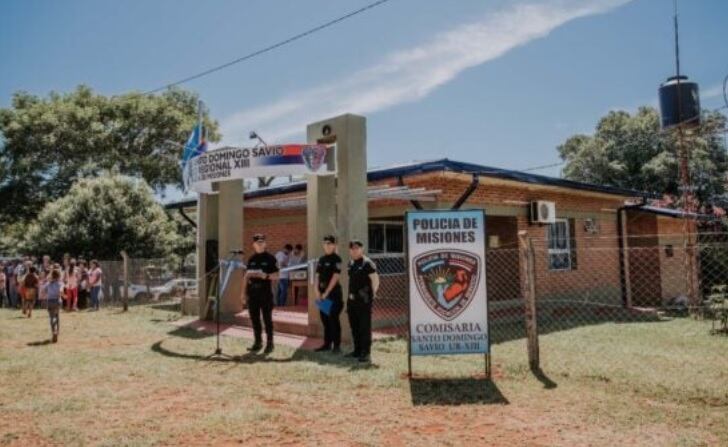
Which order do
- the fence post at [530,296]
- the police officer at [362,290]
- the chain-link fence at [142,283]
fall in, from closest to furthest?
the fence post at [530,296] < the police officer at [362,290] < the chain-link fence at [142,283]

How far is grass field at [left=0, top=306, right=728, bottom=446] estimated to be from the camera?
4902 millimetres

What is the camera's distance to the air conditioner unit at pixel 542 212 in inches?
566

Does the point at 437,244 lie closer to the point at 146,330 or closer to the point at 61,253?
the point at 146,330

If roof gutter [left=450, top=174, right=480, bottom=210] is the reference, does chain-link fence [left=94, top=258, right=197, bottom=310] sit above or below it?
below

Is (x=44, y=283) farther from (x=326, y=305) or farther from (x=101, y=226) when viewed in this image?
(x=326, y=305)

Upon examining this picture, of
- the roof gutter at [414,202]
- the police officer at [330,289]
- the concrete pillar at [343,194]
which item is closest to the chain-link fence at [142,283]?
the roof gutter at [414,202]

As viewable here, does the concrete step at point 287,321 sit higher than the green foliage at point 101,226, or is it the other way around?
the green foliage at point 101,226

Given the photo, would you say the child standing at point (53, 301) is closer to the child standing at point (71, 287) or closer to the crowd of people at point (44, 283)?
the crowd of people at point (44, 283)

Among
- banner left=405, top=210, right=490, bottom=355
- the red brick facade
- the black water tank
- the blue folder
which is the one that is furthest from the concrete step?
the black water tank

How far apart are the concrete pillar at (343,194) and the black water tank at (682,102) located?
9.30 m

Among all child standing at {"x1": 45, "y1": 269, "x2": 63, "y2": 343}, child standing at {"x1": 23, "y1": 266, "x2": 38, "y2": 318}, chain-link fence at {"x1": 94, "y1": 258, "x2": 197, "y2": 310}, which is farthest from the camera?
chain-link fence at {"x1": 94, "y1": 258, "x2": 197, "y2": 310}

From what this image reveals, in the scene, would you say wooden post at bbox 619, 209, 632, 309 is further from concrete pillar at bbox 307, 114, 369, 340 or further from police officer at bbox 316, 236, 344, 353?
police officer at bbox 316, 236, 344, 353

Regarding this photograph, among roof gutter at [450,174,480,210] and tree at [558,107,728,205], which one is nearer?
roof gutter at [450,174,480,210]

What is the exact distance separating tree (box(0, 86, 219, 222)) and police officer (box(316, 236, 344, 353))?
70.2 feet
